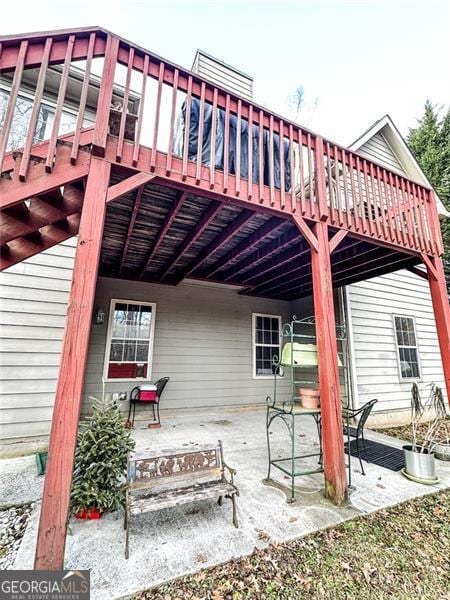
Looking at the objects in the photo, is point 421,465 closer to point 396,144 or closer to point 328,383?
point 328,383

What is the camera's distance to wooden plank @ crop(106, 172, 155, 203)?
7.24 feet

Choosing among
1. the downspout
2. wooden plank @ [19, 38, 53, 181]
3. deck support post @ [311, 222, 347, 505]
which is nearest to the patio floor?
deck support post @ [311, 222, 347, 505]

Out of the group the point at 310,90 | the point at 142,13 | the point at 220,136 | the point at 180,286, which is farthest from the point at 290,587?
the point at 310,90

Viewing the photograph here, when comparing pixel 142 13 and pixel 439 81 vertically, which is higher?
pixel 439 81

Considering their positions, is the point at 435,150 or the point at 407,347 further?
the point at 435,150

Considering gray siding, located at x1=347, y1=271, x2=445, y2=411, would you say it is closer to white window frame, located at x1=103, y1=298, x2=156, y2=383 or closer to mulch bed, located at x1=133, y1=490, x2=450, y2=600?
mulch bed, located at x1=133, y1=490, x2=450, y2=600

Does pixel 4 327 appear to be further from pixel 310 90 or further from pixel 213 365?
pixel 310 90

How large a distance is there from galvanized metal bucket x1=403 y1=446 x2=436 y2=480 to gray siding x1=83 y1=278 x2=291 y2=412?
3831 millimetres

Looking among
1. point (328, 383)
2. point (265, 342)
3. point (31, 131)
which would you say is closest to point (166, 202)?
point (31, 131)

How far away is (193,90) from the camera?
2654 millimetres

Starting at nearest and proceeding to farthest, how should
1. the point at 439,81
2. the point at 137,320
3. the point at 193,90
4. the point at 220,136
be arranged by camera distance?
the point at 193,90
the point at 220,136
the point at 137,320
the point at 439,81

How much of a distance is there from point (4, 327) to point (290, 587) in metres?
4.39

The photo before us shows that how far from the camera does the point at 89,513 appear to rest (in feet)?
7.43

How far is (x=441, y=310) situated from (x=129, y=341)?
560cm
